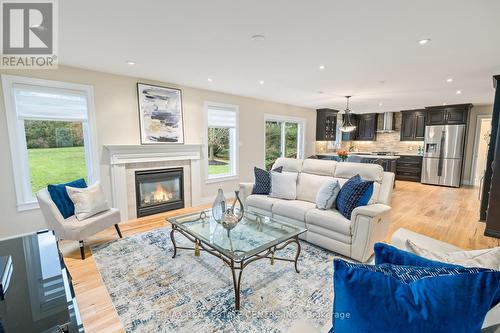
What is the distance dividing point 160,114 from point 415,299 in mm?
4437

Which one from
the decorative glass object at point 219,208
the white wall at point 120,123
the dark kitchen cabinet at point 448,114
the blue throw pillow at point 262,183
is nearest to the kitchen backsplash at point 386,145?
the dark kitchen cabinet at point 448,114

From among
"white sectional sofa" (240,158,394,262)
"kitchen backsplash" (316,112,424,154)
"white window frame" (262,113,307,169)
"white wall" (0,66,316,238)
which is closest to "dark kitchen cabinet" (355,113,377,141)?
"kitchen backsplash" (316,112,424,154)

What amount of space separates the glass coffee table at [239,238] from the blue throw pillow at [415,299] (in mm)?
1271

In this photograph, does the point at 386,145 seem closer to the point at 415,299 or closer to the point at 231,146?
the point at 231,146

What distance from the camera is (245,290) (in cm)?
220

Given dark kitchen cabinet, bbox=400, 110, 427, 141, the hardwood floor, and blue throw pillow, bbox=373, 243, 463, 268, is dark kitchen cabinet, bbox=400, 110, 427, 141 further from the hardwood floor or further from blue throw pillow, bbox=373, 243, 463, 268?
blue throw pillow, bbox=373, 243, 463, 268

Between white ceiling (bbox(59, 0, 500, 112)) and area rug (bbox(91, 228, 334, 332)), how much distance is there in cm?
247

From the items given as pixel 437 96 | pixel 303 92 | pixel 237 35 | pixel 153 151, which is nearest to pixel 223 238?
pixel 237 35

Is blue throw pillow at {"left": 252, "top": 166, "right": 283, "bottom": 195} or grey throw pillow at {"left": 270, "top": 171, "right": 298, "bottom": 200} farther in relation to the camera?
blue throw pillow at {"left": 252, "top": 166, "right": 283, "bottom": 195}

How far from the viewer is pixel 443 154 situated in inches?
278

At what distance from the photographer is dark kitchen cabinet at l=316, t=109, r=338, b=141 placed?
26.1 ft

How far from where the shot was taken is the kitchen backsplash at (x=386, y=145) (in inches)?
331

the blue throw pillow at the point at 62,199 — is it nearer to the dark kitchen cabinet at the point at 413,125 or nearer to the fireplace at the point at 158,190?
the fireplace at the point at 158,190

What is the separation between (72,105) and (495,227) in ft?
21.6
